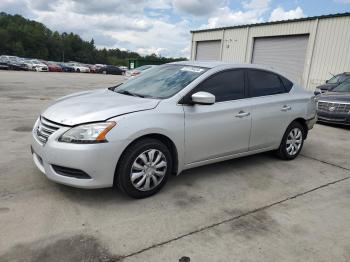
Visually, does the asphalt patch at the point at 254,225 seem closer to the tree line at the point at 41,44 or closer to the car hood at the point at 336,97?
the car hood at the point at 336,97

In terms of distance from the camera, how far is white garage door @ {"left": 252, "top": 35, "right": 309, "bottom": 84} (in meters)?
18.8

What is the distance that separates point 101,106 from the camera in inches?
144

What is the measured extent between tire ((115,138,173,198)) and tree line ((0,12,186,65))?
71889 millimetres

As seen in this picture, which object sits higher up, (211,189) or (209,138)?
(209,138)

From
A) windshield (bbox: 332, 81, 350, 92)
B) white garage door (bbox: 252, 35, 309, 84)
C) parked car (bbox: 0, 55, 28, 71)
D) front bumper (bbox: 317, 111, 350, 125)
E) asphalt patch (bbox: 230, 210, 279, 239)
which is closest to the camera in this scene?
asphalt patch (bbox: 230, 210, 279, 239)

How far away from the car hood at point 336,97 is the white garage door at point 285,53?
31.5 feet

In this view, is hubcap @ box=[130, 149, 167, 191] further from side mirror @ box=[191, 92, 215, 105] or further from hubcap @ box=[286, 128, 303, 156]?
hubcap @ box=[286, 128, 303, 156]

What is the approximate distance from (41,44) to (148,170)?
9839cm

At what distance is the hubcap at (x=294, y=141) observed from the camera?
541 centimetres

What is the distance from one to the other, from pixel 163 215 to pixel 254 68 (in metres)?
2.74

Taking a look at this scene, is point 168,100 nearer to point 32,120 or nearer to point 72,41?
point 32,120

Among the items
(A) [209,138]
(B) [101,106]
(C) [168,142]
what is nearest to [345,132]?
(A) [209,138]

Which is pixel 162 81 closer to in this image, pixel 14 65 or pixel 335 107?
pixel 335 107

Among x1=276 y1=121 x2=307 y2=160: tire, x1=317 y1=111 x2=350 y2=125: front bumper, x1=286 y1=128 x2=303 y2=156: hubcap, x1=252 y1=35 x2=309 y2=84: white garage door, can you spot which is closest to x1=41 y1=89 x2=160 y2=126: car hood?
x1=276 y1=121 x2=307 y2=160: tire
